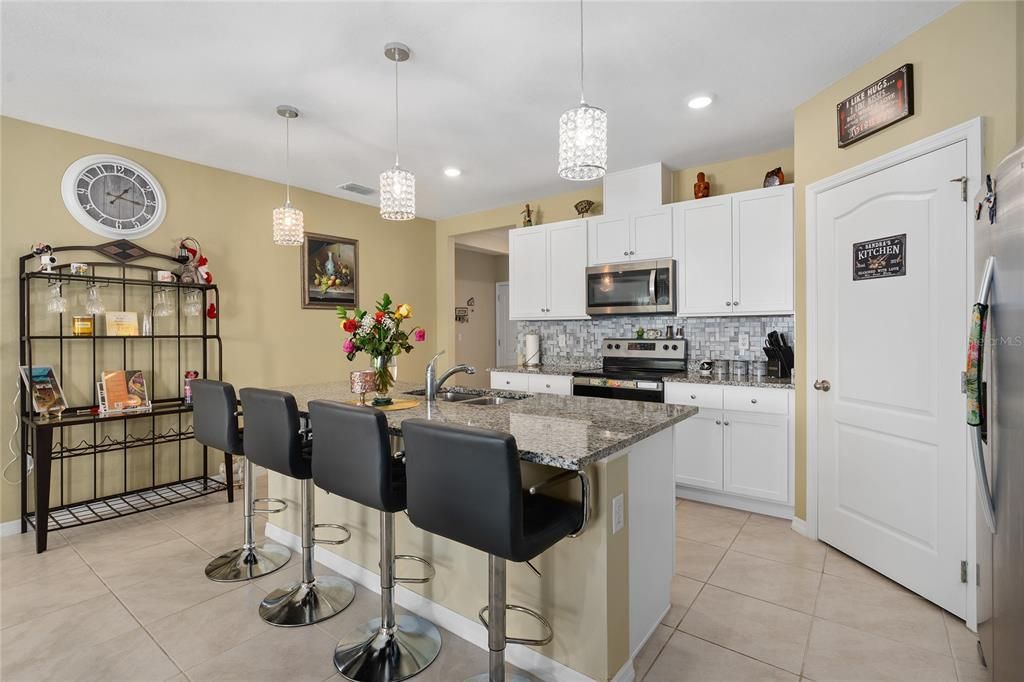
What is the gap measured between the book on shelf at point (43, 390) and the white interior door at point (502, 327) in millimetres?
5695

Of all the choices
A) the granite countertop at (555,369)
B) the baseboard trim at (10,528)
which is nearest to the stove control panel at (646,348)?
the granite countertop at (555,369)

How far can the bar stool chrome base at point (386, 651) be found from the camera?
5.86ft

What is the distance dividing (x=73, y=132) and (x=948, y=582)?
18.3 feet

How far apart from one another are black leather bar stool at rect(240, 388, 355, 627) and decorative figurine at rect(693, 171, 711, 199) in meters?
3.43

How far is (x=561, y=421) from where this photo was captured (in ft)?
6.26

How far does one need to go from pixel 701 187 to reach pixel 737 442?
6.67ft

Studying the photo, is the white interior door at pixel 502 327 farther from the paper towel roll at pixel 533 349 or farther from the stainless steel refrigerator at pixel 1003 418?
the stainless steel refrigerator at pixel 1003 418

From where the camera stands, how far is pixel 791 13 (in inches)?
84.4

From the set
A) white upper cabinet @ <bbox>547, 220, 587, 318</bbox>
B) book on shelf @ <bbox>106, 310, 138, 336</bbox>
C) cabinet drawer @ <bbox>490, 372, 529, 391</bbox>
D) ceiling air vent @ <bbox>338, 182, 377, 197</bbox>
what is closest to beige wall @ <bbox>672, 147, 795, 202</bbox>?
white upper cabinet @ <bbox>547, 220, 587, 318</bbox>

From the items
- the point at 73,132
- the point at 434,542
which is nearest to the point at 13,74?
the point at 73,132

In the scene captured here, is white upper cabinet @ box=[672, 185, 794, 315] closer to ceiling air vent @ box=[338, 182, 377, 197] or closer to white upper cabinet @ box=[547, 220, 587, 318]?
white upper cabinet @ box=[547, 220, 587, 318]

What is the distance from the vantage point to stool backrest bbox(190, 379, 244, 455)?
242cm

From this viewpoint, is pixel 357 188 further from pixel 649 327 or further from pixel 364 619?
pixel 364 619

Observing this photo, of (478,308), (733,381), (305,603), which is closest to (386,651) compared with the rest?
(305,603)
